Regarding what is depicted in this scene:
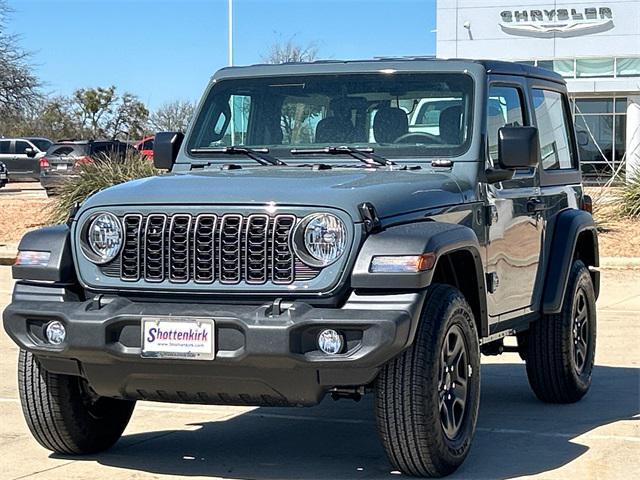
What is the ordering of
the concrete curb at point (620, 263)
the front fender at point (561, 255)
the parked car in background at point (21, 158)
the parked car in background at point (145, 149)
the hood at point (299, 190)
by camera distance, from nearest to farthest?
1. the hood at point (299, 190)
2. the front fender at point (561, 255)
3. the concrete curb at point (620, 263)
4. the parked car in background at point (145, 149)
5. the parked car in background at point (21, 158)

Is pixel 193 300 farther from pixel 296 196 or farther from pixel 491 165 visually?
pixel 491 165

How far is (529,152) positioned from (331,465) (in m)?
1.92

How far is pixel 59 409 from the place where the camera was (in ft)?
20.8

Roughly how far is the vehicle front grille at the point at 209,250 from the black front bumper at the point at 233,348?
5.3 inches

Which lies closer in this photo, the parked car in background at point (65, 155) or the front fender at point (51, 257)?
the front fender at point (51, 257)

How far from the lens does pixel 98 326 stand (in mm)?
5781

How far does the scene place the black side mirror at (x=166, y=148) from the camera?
7.54 m

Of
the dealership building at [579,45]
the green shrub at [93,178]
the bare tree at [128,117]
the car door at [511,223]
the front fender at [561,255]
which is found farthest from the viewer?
the bare tree at [128,117]

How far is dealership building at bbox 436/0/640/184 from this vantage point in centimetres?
4000

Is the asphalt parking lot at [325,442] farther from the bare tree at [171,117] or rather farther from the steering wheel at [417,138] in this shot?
the bare tree at [171,117]

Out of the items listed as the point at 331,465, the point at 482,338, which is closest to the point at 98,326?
the point at 331,465

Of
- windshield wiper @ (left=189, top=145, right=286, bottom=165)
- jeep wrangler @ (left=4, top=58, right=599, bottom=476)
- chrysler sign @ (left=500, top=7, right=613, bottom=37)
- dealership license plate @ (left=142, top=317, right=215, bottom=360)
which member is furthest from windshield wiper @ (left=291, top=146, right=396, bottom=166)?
chrysler sign @ (left=500, top=7, right=613, bottom=37)

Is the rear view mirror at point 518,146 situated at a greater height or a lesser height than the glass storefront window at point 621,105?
lesser

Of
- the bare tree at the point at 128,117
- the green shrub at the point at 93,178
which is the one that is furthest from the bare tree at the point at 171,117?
the green shrub at the point at 93,178
